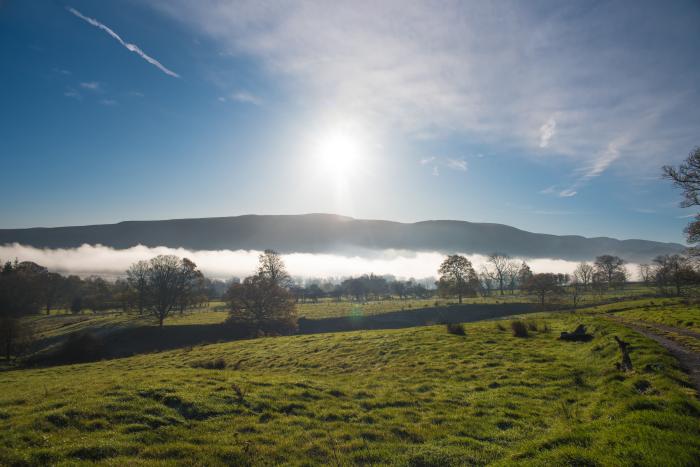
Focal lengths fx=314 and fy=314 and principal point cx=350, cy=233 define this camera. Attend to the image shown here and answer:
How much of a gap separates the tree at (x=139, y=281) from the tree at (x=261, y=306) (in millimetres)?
18627

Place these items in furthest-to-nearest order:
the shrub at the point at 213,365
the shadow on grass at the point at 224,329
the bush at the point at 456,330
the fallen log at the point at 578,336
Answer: the shadow on grass at the point at 224,329, the bush at the point at 456,330, the shrub at the point at 213,365, the fallen log at the point at 578,336

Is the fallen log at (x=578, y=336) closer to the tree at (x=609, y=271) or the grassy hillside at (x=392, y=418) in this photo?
the grassy hillside at (x=392, y=418)

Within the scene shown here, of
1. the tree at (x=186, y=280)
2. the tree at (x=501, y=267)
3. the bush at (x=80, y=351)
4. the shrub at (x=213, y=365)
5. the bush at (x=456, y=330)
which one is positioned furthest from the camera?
the tree at (x=501, y=267)

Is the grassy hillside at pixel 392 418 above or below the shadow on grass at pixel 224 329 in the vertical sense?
above

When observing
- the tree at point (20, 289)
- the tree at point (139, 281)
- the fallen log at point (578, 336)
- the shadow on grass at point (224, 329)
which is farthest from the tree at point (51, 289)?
Answer: the fallen log at point (578, 336)

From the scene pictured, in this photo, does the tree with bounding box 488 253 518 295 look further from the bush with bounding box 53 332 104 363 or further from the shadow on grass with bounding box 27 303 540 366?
the bush with bounding box 53 332 104 363

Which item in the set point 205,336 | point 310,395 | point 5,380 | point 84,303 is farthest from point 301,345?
point 84,303

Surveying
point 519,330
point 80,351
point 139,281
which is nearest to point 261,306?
point 80,351

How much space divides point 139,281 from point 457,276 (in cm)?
7885

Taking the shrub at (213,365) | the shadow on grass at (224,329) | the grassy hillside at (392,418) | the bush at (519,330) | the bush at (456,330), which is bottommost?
the shadow on grass at (224,329)

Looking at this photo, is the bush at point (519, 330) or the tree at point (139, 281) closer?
the bush at point (519, 330)

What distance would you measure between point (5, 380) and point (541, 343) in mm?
49533

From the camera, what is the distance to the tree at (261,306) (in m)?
60.7

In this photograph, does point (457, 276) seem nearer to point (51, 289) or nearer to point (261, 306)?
point (261, 306)
